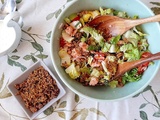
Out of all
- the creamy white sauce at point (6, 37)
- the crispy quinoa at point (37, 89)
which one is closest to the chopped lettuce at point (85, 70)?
the crispy quinoa at point (37, 89)

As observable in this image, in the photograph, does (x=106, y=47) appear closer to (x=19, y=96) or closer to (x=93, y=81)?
(x=93, y=81)

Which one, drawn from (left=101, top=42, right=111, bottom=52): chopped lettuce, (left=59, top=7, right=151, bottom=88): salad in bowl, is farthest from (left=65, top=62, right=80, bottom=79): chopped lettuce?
(left=101, top=42, right=111, bottom=52): chopped lettuce

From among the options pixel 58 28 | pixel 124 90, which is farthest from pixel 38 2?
pixel 124 90

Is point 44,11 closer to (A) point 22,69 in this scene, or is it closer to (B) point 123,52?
(A) point 22,69

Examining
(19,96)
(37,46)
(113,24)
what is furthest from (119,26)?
(19,96)

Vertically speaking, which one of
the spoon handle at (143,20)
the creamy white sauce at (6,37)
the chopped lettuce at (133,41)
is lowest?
the chopped lettuce at (133,41)

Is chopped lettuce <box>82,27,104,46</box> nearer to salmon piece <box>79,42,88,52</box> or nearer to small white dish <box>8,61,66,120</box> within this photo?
salmon piece <box>79,42,88,52</box>

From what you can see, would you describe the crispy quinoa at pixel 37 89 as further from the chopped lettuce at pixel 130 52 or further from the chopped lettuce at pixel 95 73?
the chopped lettuce at pixel 130 52
